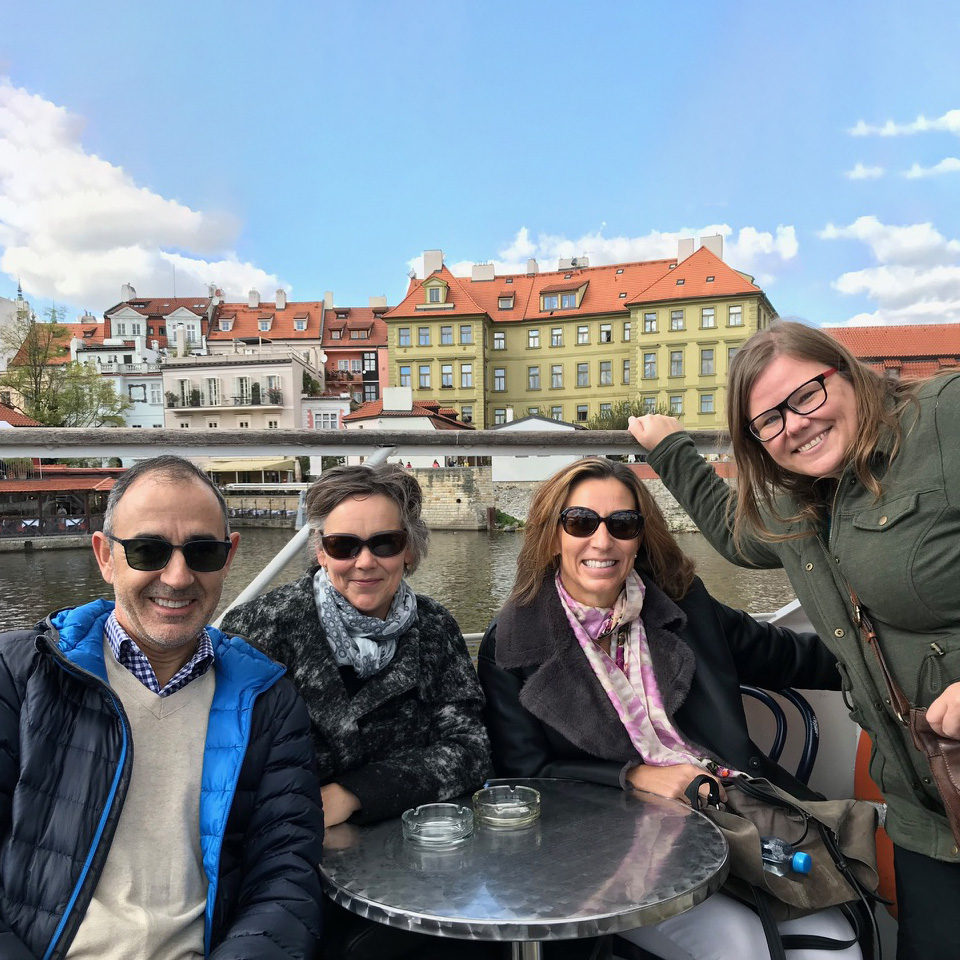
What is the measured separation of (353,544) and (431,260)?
150 ft

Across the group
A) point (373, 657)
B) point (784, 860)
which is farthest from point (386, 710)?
point (784, 860)

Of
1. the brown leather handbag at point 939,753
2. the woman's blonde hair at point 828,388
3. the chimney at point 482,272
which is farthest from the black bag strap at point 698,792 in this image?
the chimney at point 482,272

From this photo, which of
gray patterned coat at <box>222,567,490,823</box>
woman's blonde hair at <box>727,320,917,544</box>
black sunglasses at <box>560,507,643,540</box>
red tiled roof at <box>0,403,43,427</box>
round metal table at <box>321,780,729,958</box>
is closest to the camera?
round metal table at <box>321,780,729,958</box>

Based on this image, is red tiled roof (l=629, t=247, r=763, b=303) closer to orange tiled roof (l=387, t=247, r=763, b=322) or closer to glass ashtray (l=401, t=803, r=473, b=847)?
orange tiled roof (l=387, t=247, r=763, b=322)

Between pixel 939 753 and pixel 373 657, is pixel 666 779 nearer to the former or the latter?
pixel 939 753

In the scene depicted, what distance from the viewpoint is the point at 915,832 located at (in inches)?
59.4

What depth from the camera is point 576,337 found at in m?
42.7

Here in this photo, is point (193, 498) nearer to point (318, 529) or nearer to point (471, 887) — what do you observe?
point (318, 529)

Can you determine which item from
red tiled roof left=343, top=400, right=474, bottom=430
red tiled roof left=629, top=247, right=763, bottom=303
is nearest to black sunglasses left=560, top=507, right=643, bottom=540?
red tiled roof left=343, top=400, right=474, bottom=430

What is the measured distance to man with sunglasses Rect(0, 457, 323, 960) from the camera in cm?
121

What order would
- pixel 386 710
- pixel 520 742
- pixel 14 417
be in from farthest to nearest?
pixel 14 417
pixel 520 742
pixel 386 710

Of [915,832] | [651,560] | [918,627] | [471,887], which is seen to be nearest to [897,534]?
[918,627]

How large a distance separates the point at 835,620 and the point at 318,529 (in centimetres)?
117

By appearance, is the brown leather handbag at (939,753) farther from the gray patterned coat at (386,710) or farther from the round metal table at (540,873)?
the gray patterned coat at (386,710)
